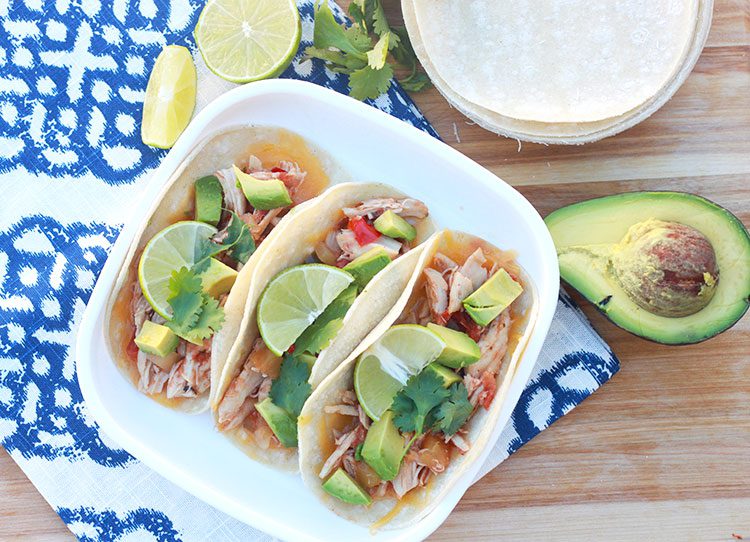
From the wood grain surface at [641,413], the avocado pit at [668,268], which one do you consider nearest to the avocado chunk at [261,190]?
the wood grain surface at [641,413]

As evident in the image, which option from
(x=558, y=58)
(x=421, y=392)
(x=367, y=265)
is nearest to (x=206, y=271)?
(x=367, y=265)

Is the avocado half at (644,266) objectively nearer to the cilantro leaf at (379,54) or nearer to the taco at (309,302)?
the taco at (309,302)

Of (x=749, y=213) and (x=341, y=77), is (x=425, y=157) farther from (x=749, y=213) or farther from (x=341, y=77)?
(x=749, y=213)

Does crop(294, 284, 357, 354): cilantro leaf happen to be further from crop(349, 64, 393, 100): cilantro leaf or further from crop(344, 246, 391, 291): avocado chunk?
crop(349, 64, 393, 100): cilantro leaf

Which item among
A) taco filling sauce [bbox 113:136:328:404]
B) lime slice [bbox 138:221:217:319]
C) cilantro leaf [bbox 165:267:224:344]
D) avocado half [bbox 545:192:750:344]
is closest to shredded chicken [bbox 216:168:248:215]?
taco filling sauce [bbox 113:136:328:404]

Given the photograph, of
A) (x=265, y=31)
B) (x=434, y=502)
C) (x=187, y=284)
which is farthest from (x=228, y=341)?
(x=265, y=31)

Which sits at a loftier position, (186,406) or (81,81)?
(81,81)

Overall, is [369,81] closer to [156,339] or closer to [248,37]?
[248,37]
